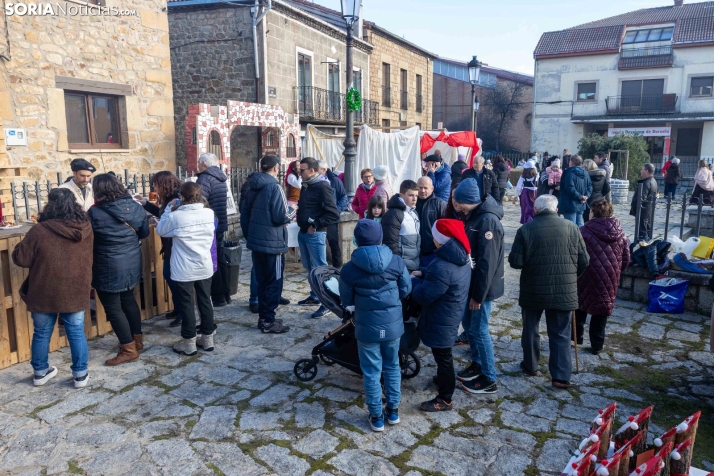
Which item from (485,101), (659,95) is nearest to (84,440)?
(659,95)

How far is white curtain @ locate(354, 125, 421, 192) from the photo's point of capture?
42.8ft

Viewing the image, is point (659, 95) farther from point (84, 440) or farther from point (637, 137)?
Result: point (84, 440)

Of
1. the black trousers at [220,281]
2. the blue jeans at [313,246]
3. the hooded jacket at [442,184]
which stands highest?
the hooded jacket at [442,184]

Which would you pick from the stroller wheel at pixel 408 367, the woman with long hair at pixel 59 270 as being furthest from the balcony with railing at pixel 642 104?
the woman with long hair at pixel 59 270

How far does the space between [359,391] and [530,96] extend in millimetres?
35785

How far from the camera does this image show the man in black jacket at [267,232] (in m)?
5.50

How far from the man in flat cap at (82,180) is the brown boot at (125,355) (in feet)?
5.22

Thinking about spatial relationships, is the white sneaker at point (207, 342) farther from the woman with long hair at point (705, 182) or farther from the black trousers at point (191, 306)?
the woman with long hair at point (705, 182)

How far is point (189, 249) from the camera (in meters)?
4.81

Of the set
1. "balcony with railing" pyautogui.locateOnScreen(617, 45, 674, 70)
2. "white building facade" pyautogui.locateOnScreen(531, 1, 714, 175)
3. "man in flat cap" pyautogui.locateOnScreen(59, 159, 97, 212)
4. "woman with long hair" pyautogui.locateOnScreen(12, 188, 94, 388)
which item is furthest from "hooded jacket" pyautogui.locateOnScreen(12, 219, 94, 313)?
"balcony with railing" pyautogui.locateOnScreen(617, 45, 674, 70)

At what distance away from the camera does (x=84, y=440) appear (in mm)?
3596

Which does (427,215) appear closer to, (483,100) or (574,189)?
(574,189)

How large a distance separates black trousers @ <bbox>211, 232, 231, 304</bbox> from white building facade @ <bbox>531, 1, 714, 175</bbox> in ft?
92.2

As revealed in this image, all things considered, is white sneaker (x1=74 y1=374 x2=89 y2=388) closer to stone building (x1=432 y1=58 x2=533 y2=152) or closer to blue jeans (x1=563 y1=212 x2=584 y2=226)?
blue jeans (x1=563 y1=212 x2=584 y2=226)
